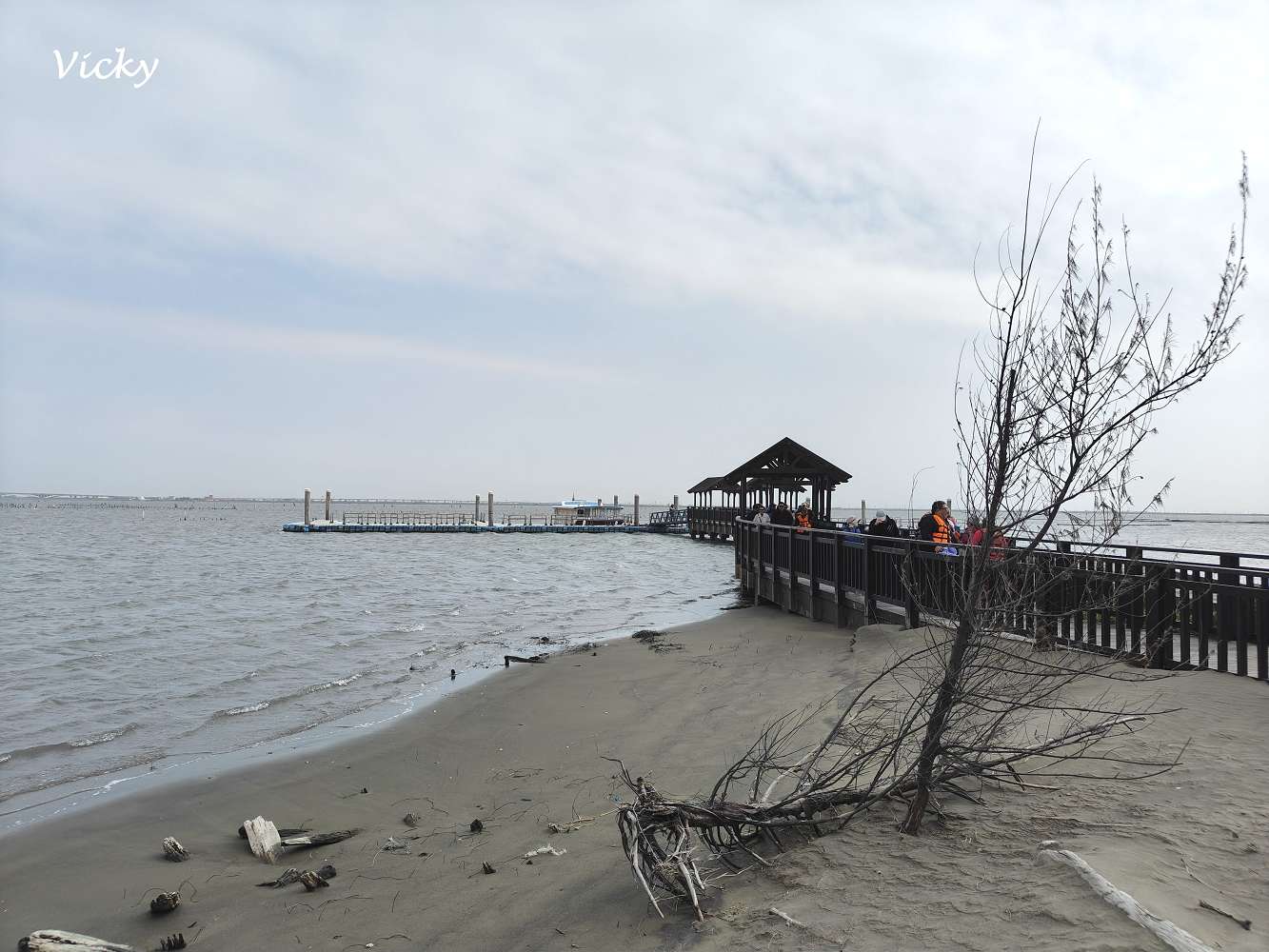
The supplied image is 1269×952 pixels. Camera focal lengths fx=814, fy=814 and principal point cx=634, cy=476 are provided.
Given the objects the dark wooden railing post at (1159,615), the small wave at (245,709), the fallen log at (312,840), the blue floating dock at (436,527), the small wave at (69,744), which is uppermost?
the dark wooden railing post at (1159,615)

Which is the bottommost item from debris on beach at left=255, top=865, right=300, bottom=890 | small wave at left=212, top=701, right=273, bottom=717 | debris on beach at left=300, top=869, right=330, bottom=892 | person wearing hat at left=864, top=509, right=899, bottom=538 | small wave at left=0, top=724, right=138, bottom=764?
small wave at left=0, top=724, right=138, bottom=764

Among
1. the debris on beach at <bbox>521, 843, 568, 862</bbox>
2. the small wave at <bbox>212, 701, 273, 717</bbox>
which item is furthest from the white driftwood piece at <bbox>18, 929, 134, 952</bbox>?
the small wave at <bbox>212, 701, 273, 717</bbox>

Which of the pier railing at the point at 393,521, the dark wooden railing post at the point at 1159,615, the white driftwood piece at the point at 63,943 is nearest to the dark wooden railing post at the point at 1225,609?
the dark wooden railing post at the point at 1159,615

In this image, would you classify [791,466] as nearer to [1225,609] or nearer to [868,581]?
[868,581]

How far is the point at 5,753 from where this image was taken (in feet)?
27.0

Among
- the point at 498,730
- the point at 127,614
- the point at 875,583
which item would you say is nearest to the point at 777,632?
the point at 875,583

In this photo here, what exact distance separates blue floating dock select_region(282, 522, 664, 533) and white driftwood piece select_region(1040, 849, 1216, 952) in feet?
214

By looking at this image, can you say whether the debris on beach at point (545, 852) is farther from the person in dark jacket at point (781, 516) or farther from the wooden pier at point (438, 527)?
the wooden pier at point (438, 527)

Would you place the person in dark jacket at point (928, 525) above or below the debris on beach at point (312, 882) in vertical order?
above

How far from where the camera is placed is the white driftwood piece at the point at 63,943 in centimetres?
393

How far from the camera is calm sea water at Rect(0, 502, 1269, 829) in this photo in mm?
8914

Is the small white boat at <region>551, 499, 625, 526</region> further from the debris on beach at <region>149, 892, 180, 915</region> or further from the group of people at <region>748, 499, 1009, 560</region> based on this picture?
the debris on beach at <region>149, 892, 180, 915</region>

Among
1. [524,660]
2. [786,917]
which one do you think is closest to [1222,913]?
[786,917]

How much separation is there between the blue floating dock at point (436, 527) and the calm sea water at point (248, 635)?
29301mm
